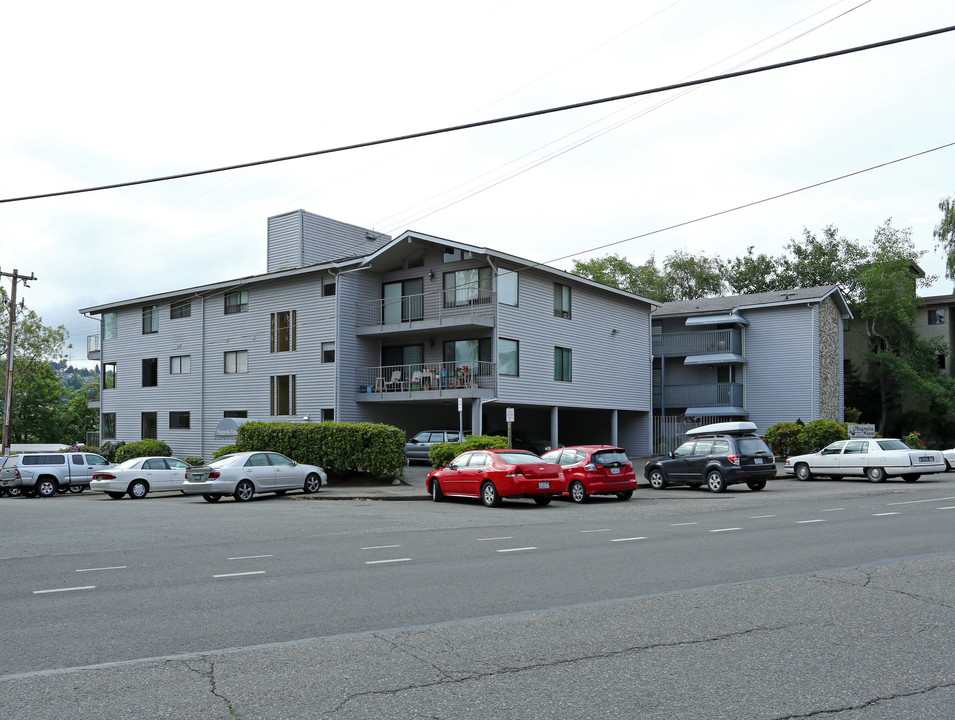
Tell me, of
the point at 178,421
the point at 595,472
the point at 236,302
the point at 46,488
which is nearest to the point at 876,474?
the point at 595,472

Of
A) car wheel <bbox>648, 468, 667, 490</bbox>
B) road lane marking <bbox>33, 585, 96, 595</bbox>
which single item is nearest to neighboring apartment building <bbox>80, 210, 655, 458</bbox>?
car wheel <bbox>648, 468, 667, 490</bbox>

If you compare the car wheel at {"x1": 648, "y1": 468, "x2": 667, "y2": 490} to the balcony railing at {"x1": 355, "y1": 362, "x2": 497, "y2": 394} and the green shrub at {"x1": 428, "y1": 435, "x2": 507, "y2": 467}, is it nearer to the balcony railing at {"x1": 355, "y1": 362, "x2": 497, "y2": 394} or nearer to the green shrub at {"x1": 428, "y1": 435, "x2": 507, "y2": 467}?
the green shrub at {"x1": 428, "y1": 435, "x2": 507, "y2": 467}

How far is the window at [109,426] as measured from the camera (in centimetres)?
4862

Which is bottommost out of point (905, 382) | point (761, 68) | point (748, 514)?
point (748, 514)

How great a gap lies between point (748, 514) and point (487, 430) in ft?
80.5

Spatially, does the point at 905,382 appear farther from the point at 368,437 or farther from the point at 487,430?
the point at 368,437

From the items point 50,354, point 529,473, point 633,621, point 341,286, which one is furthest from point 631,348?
point 50,354

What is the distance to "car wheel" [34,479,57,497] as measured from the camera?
3062 centimetres

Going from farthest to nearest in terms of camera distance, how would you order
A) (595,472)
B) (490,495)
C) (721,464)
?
(721,464) → (595,472) → (490,495)

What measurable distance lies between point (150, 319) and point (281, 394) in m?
11.2

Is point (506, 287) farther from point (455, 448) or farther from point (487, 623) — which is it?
point (487, 623)

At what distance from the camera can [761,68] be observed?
12164mm

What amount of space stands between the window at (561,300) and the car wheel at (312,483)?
16.0m

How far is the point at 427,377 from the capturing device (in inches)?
1438
